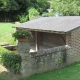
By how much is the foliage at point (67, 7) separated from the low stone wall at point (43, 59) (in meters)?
20.4

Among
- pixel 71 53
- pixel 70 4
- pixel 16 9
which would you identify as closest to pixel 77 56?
pixel 71 53

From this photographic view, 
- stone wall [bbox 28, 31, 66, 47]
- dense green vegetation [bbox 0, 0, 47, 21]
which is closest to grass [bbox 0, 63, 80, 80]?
stone wall [bbox 28, 31, 66, 47]

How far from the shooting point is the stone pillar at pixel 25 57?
913 centimetres

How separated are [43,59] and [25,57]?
125 centimetres

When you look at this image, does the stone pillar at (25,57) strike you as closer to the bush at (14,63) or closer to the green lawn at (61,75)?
the bush at (14,63)

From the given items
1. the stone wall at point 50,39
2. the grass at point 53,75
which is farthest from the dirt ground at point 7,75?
the stone wall at point 50,39

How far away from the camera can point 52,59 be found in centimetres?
1066

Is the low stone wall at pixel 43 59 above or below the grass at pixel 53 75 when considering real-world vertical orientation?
above

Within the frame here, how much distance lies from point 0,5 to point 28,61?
104ft

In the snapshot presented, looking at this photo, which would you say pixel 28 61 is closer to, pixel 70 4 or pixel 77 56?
pixel 77 56

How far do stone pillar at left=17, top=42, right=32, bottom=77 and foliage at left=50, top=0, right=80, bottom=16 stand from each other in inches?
926

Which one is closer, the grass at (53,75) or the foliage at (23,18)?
the grass at (53,75)

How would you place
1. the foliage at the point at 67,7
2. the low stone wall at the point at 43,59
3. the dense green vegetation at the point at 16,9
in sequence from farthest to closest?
the dense green vegetation at the point at 16,9, the foliage at the point at 67,7, the low stone wall at the point at 43,59

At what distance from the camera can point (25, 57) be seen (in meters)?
9.27
